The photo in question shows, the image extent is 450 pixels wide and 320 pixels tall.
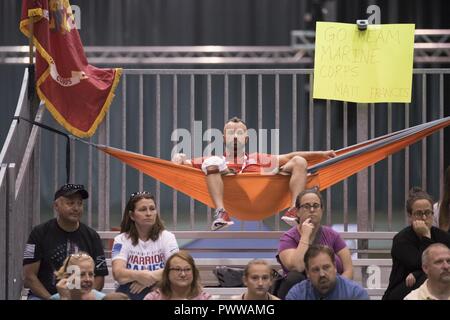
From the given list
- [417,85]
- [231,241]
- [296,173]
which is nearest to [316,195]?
[296,173]

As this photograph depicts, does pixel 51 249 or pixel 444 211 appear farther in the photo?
pixel 444 211

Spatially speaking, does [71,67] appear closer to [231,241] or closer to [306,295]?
→ [231,241]

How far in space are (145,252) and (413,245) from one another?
146 cm

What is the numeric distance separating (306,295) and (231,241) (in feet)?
7.60

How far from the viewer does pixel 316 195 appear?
20.3 feet

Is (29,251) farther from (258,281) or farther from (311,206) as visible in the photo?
(311,206)

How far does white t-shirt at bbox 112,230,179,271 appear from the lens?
6.13 meters

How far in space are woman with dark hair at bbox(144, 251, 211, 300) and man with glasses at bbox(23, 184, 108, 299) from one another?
72 cm

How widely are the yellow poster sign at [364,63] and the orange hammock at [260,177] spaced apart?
0.39 m

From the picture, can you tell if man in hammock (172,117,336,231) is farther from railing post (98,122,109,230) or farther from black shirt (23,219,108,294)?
black shirt (23,219,108,294)

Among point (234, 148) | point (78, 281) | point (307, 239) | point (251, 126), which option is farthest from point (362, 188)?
point (78, 281)

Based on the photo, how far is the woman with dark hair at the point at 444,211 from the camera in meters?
6.51

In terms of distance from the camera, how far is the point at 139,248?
6.17m
